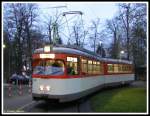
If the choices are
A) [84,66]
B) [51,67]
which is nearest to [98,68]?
[84,66]

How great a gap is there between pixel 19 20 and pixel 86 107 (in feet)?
92.4

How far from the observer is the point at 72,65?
688 inches

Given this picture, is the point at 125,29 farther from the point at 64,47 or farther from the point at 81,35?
the point at 64,47

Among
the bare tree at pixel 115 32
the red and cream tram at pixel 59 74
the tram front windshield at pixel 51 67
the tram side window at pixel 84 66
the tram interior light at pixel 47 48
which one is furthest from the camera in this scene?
the bare tree at pixel 115 32

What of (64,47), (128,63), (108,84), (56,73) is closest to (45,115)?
(56,73)

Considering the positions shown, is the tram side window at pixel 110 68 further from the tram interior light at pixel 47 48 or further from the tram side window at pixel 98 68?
the tram interior light at pixel 47 48

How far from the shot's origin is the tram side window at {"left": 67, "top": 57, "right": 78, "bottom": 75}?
17.1 metres

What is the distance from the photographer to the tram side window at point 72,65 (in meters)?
17.1

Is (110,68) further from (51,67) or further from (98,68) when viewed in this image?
(51,67)

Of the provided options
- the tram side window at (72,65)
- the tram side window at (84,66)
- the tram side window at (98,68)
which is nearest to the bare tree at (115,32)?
the tram side window at (98,68)

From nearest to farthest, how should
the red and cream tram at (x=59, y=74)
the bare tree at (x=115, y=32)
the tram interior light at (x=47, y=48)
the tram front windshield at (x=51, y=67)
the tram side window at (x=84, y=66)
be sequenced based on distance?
the red and cream tram at (x=59, y=74)
the tram front windshield at (x=51, y=67)
the tram interior light at (x=47, y=48)
the tram side window at (x=84, y=66)
the bare tree at (x=115, y=32)

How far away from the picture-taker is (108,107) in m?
16.9

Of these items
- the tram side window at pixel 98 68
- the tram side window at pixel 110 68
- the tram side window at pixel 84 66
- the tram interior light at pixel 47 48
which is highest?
the tram interior light at pixel 47 48

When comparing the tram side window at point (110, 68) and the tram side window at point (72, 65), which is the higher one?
the tram side window at point (72, 65)
